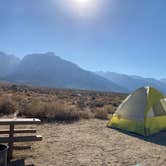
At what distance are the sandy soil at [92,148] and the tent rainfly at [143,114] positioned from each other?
0.52 m

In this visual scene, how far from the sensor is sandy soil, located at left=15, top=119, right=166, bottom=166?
7.88 metres

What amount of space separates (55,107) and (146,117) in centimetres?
508

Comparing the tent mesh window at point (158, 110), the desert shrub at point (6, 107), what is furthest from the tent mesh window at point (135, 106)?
the desert shrub at point (6, 107)

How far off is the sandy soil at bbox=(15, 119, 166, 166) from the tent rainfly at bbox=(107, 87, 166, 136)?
0.52 meters

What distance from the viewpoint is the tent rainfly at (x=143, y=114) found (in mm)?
12031

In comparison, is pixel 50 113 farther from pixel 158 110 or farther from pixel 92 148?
pixel 92 148

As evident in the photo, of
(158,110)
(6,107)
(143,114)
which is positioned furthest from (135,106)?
(6,107)

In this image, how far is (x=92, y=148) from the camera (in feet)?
30.4

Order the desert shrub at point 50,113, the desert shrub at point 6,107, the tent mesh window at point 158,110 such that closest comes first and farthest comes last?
1. the tent mesh window at point 158,110
2. the desert shrub at point 50,113
3. the desert shrub at point 6,107

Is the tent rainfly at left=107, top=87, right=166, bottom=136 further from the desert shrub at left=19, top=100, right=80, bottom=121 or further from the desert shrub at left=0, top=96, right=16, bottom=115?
the desert shrub at left=0, top=96, right=16, bottom=115

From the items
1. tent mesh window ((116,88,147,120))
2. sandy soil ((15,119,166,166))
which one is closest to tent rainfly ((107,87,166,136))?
tent mesh window ((116,88,147,120))

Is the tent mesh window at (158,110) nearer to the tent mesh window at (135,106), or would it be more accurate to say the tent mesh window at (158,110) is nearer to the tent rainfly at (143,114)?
the tent rainfly at (143,114)

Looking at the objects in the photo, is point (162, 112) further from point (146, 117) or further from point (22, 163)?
point (22, 163)

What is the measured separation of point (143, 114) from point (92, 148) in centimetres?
374
